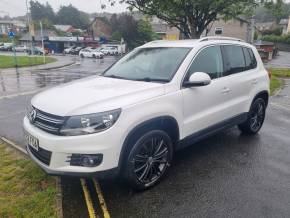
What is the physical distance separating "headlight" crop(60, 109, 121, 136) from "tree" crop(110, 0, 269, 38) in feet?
27.4

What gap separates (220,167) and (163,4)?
858 cm

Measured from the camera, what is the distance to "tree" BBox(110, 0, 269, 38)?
10625mm

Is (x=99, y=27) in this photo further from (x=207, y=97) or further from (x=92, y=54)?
(x=207, y=97)

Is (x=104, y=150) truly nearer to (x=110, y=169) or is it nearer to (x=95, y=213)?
(x=110, y=169)

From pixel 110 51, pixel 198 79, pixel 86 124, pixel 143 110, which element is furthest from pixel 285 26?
pixel 86 124

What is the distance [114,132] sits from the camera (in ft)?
10.5

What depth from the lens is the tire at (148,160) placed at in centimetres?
350

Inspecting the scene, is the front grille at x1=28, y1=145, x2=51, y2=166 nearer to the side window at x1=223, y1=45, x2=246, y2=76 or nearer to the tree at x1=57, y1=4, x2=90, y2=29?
the side window at x1=223, y1=45, x2=246, y2=76

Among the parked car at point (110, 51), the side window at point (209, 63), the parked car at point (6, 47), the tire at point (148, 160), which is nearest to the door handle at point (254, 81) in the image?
the side window at point (209, 63)

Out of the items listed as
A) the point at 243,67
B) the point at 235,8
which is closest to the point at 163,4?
the point at 235,8

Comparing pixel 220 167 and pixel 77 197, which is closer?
pixel 77 197

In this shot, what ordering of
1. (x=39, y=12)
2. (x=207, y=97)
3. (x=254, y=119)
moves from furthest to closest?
(x=39, y=12) < (x=254, y=119) < (x=207, y=97)

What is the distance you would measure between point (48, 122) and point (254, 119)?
4.21m

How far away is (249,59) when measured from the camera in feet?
18.0
